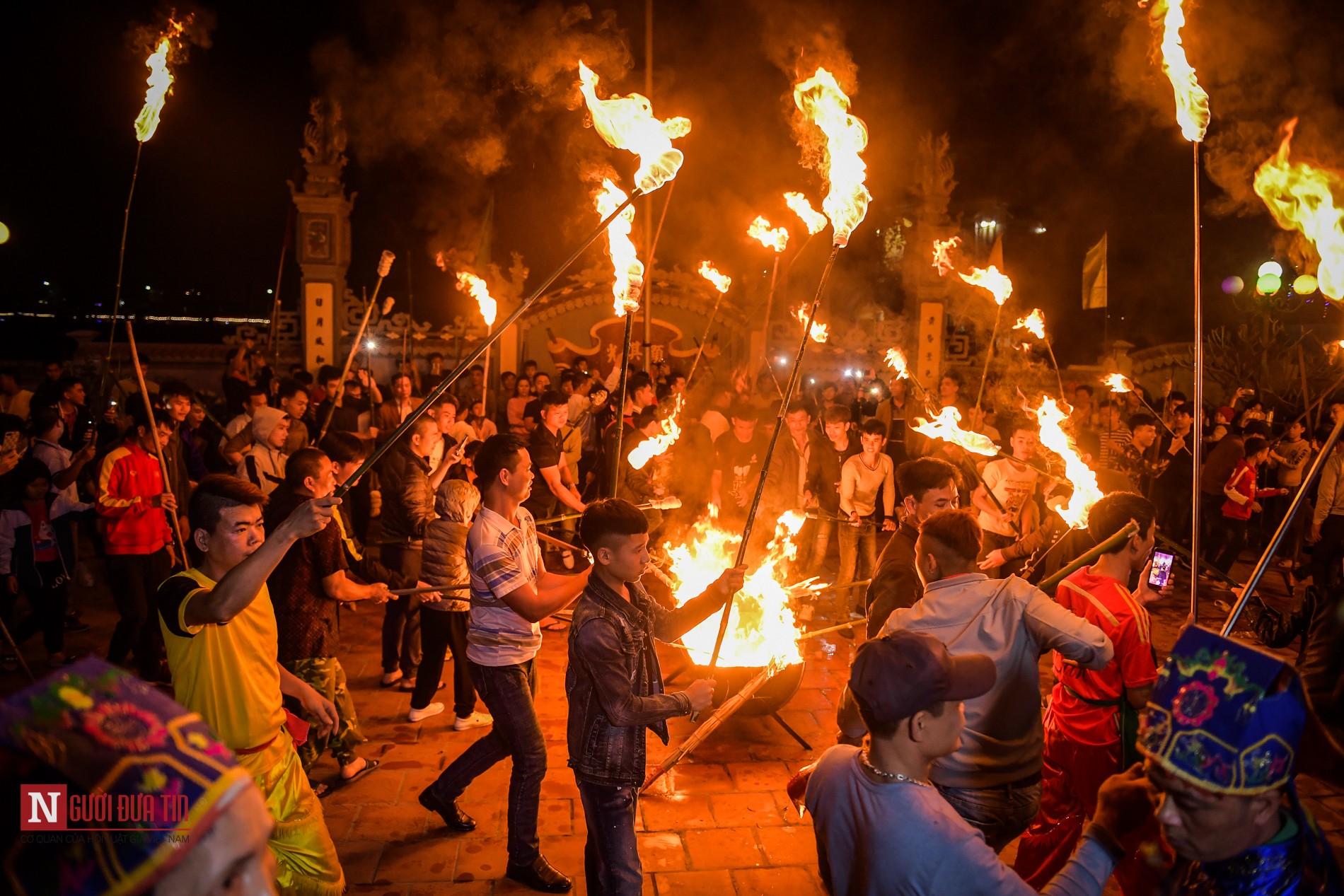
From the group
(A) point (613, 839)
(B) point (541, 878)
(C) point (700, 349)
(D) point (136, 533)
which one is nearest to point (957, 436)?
(B) point (541, 878)

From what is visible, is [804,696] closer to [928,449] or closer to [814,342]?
[928,449]

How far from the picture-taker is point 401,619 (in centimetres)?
692

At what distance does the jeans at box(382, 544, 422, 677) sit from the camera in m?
6.89

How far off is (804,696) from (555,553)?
3.30 m

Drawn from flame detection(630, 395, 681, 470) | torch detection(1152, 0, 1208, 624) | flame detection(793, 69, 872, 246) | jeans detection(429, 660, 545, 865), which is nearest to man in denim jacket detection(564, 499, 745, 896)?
jeans detection(429, 660, 545, 865)

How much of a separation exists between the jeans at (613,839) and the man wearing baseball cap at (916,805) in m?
1.37

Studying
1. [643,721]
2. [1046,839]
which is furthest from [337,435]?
[1046,839]

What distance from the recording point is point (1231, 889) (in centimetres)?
196

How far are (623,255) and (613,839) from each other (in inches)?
160

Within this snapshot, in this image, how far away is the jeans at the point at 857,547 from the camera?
9016 millimetres

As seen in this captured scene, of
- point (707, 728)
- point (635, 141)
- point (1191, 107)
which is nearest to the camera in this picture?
point (1191, 107)

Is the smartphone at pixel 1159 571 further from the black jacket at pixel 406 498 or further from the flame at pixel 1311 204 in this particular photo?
the black jacket at pixel 406 498

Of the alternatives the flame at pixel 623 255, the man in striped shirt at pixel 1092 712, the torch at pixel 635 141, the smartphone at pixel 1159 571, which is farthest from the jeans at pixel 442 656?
the smartphone at pixel 1159 571

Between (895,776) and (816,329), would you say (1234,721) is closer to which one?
(895,776)
